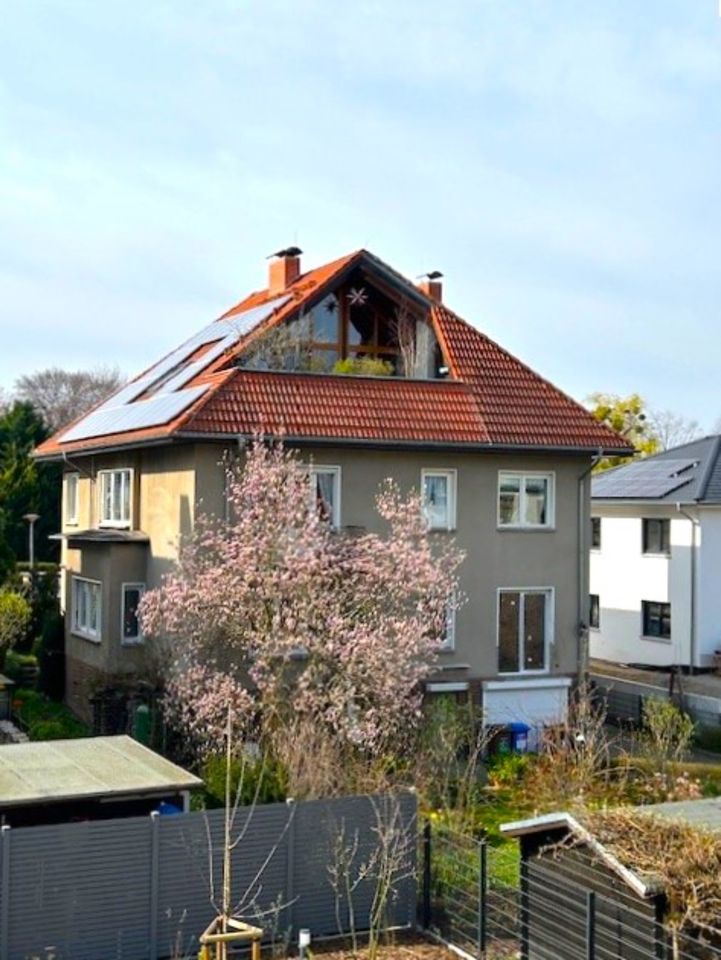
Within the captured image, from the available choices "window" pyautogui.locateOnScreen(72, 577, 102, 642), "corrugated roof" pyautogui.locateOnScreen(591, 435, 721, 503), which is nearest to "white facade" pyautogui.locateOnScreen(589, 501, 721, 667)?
"corrugated roof" pyautogui.locateOnScreen(591, 435, 721, 503)

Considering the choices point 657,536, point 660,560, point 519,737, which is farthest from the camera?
point 657,536

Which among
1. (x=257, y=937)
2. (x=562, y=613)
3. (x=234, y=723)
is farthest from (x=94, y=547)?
(x=257, y=937)

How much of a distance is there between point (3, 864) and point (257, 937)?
3.03m

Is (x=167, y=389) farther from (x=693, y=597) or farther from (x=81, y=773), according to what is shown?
(x=693, y=597)

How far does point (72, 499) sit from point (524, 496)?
473 inches

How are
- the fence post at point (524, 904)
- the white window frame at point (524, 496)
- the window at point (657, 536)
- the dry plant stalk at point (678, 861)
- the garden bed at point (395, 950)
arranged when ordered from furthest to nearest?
the window at point (657, 536), the white window frame at point (524, 496), the garden bed at point (395, 950), the fence post at point (524, 904), the dry plant stalk at point (678, 861)

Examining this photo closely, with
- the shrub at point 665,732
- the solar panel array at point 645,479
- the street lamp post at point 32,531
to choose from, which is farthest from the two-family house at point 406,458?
the street lamp post at point 32,531

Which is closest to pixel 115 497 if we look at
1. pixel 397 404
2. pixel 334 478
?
pixel 334 478

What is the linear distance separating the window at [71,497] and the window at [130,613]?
574 cm

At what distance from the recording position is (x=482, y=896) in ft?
47.1

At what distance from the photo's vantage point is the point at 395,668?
851 inches

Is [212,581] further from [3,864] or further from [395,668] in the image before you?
[3,864]

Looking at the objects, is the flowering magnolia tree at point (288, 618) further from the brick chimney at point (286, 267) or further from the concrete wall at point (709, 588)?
the concrete wall at point (709, 588)

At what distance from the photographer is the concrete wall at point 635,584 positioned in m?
34.9
